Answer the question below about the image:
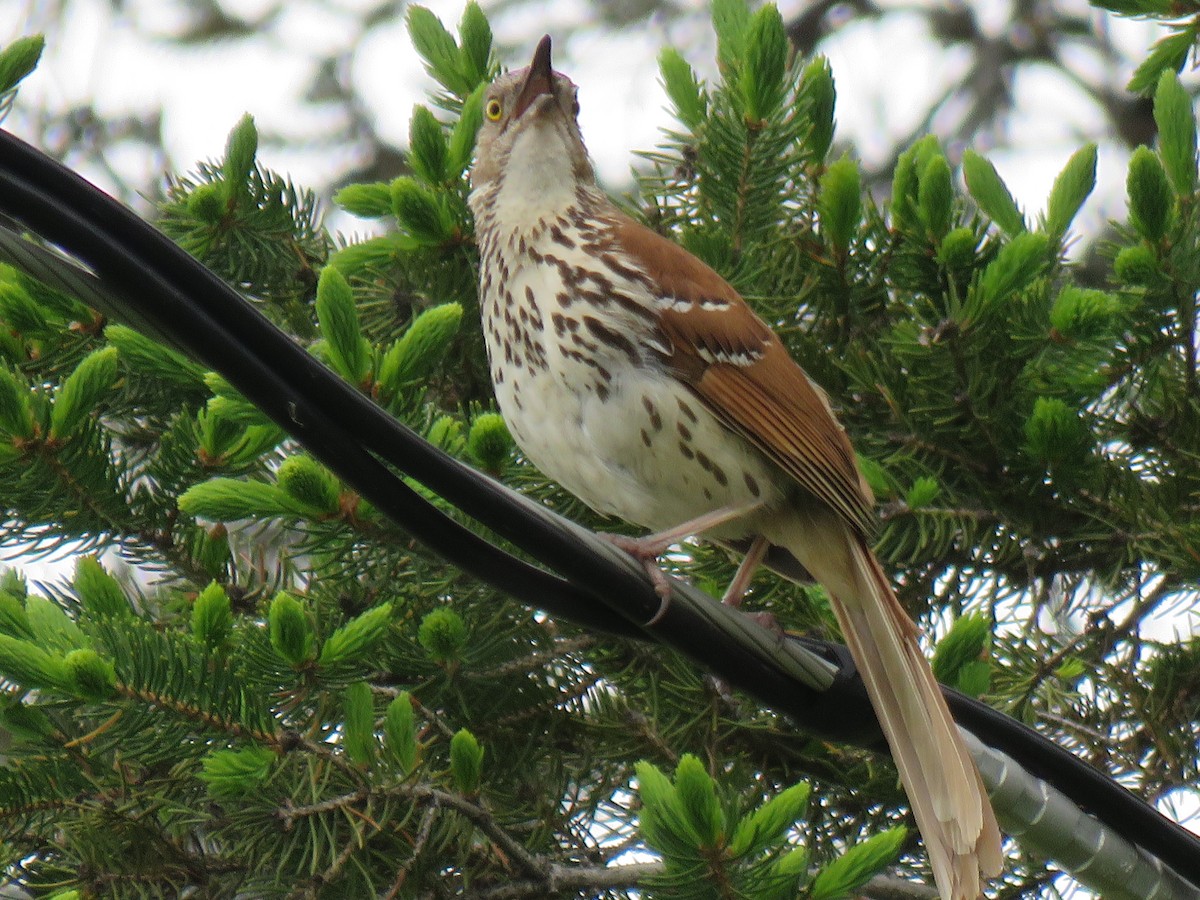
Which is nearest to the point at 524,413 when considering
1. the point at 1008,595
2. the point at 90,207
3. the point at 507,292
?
the point at 507,292

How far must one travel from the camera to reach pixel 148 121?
7.42 m

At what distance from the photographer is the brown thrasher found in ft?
9.80

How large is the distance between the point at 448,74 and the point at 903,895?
2.20 metres

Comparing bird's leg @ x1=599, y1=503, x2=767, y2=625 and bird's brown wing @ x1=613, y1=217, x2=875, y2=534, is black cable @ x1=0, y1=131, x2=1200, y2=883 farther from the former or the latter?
bird's brown wing @ x1=613, y1=217, x2=875, y2=534

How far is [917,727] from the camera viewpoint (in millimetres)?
2619

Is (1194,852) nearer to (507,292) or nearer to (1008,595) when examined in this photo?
(1008,595)

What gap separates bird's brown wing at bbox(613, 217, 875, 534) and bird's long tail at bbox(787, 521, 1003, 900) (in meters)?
0.13

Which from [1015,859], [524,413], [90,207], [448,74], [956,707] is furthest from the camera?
[448,74]

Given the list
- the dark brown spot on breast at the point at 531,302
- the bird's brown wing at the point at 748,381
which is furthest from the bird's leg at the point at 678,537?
the dark brown spot on breast at the point at 531,302

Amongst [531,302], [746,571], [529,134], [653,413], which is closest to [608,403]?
[653,413]

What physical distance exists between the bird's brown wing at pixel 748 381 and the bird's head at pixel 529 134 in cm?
43

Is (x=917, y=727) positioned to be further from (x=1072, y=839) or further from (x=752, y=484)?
(x=752, y=484)

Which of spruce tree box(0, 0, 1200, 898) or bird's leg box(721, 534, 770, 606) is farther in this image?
bird's leg box(721, 534, 770, 606)

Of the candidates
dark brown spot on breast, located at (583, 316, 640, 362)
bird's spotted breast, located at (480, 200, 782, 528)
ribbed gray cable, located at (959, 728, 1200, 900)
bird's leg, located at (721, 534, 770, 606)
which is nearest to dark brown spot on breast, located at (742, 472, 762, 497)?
bird's spotted breast, located at (480, 200, 782, 528)
